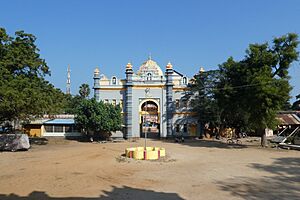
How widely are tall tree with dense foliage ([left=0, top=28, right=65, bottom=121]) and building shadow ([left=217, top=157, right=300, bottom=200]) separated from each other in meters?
19.0

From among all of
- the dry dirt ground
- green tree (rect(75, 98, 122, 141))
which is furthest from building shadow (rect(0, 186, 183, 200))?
green tree (rect(75, 98, 122, 141))

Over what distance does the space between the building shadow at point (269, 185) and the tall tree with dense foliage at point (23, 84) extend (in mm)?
19022

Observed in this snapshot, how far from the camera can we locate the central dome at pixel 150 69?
4747 cm

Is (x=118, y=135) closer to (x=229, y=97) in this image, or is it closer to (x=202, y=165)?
(x=229, y=97)

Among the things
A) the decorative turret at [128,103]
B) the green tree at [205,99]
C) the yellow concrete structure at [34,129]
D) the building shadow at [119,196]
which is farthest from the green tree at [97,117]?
the building shadow at [119,196]

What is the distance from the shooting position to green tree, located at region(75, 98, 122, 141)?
127ft

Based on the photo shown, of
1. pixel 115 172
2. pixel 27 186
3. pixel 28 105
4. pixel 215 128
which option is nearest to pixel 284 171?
pixel 115 172

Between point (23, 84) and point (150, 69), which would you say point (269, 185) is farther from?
point (150, 69)

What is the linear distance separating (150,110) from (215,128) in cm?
1059

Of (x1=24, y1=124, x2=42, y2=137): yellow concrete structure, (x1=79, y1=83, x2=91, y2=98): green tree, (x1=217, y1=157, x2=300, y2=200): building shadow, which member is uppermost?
(x1=79, y1=83, x2=91, y2=98): green tree

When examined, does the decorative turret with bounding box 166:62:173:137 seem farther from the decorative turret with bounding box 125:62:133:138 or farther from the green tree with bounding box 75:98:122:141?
the green tree with bounding box 75:98:122:141

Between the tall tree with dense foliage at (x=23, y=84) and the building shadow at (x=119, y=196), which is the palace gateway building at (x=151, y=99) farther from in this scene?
the building shadow at (x=119, y=196)

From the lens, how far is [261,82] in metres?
27.4

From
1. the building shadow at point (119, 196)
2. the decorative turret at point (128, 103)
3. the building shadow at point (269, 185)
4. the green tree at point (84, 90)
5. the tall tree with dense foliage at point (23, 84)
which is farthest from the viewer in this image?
the green tree at point (84, 90)
